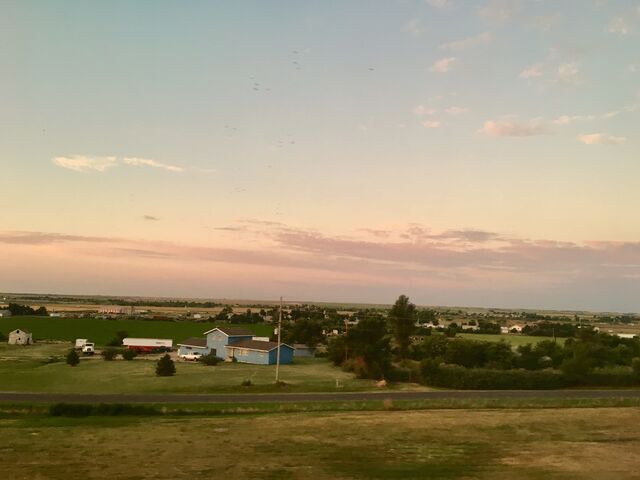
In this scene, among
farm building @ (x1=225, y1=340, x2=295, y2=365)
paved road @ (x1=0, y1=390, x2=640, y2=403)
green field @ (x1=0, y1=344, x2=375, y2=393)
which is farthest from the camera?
farm building @ (x1=225, y1=340, x2=295, y2=365)

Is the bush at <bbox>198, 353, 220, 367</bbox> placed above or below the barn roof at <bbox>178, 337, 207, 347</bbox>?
below

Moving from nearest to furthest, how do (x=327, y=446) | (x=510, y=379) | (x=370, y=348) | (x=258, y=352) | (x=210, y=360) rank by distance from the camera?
(x=327, y=446), (x=510, y=379), (x=370, y=348), (x=210, y=360), (x=258, y=352)

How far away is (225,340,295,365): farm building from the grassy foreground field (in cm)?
4556

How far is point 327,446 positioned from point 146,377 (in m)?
40.2

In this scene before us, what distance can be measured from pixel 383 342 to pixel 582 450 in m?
46.0

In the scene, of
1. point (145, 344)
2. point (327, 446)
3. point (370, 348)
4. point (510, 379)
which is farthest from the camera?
point (145, 344)

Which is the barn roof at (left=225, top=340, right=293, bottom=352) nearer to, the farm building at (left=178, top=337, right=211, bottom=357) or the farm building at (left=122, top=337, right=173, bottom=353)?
the farm building at (left=178, top=337, right=211, bottom=357)

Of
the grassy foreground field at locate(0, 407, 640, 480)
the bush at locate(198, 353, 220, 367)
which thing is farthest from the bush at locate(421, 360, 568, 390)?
the bush at locate(198, 353, 220, 367)

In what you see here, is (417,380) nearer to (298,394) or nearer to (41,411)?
(298,394)

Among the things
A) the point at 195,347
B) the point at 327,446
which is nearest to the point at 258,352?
the point at 195,347

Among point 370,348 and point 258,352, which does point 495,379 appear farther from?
point 258,352

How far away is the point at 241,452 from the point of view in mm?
22891

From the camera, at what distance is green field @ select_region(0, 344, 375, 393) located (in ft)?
167

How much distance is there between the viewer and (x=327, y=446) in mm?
24484
